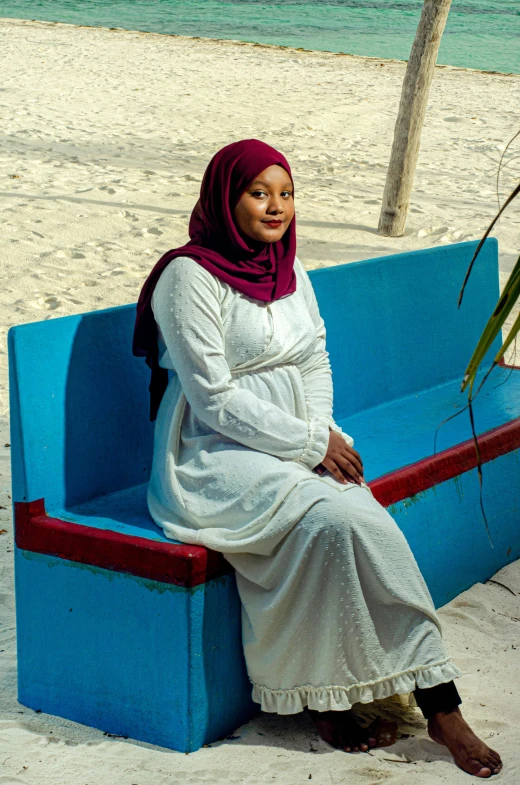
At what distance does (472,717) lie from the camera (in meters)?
2.92

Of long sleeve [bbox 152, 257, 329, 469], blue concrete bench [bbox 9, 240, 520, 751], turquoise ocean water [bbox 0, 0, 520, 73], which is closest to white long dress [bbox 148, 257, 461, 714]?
long sleeve [bbox 152, 257, 329, 469]

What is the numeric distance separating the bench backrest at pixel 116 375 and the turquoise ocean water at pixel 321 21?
1098 inches

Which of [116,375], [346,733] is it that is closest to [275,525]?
[346,733]

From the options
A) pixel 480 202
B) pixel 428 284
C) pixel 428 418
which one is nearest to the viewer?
pixel 428 418

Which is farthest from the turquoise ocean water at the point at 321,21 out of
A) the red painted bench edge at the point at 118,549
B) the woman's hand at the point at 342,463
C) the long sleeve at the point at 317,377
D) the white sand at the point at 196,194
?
the red painted bench edge at the point at 118,549

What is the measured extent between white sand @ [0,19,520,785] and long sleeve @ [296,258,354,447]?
0.88 m

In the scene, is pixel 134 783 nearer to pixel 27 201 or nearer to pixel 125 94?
pixel 27 201

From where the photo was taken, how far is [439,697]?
271cm

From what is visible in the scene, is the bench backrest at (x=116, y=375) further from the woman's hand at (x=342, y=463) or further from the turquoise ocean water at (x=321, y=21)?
the turquoise ocean water at (x=321, y=21)

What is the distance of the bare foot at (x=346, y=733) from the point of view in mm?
2705

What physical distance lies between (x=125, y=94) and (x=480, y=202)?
24.5ft

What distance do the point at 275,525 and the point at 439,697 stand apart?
631 millimetres

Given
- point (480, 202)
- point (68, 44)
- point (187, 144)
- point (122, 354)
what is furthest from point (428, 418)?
point (68, 44)

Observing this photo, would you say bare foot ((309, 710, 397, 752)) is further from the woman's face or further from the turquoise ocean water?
the turquoise ocean water
